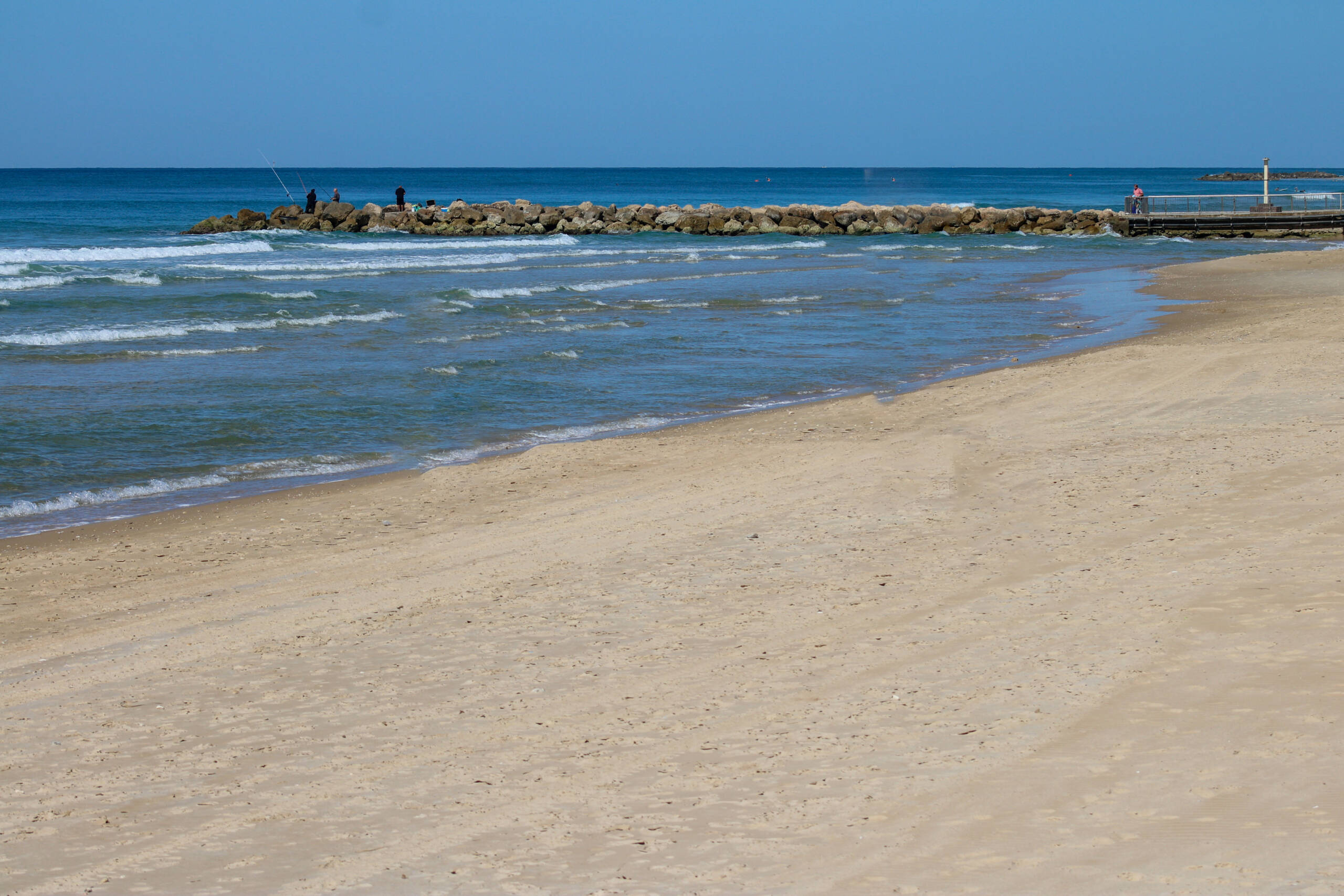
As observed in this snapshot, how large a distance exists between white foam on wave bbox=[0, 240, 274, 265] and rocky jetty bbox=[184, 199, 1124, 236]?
31.0 feet

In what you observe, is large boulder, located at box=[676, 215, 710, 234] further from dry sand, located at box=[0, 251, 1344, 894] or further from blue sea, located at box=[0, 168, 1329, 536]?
dry sand, located at box=[0, 251, 1344, 894]

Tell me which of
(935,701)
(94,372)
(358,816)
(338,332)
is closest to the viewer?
(358,816)

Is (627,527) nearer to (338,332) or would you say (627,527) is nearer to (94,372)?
(94,372)

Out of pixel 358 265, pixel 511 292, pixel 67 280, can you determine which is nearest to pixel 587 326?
pixel 511 292

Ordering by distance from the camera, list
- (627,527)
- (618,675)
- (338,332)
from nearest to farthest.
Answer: (618,675), (627,527), (338,332)

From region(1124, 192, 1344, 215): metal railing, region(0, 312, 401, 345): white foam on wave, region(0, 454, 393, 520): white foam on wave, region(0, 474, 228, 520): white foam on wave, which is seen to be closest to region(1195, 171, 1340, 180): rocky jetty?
region(1124, 192, 1344, 215): metal railing

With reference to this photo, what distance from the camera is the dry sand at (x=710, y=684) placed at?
364cm

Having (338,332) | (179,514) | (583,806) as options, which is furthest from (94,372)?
(583,806)

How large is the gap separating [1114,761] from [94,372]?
43.7 feet

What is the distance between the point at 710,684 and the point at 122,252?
36.3 m

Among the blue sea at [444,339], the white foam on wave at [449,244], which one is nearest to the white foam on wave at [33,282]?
the blue sea at [444,339]

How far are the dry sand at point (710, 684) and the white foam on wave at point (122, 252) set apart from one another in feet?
94.2

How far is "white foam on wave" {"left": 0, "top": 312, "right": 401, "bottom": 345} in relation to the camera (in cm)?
1714

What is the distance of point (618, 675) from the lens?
5.08m
